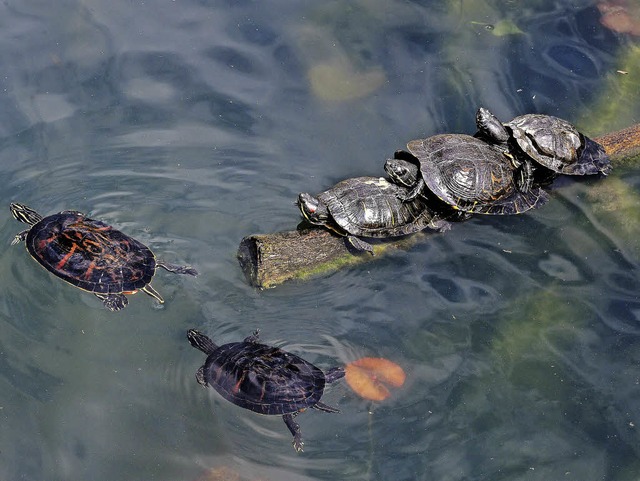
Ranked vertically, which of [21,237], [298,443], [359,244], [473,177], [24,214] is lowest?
[298,443]

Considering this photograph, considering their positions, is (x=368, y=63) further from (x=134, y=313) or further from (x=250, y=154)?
(x=134, y=313)

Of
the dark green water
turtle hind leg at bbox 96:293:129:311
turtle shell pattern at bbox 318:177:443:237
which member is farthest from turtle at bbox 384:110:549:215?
turtle hind leg at bbox 96:293:129:311

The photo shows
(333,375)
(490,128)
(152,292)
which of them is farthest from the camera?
(490,128)

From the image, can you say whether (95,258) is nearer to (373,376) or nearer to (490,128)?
(373,376)

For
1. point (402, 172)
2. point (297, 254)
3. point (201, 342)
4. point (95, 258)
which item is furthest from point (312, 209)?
point (95, 258)

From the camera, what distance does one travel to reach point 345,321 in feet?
18.5

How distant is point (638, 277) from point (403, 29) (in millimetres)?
3751

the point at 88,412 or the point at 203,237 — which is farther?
the point at 203,237

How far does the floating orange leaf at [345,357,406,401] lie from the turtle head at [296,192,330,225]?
1.27 meters

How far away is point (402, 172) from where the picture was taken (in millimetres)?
6141

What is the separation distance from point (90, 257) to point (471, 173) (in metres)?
3.32

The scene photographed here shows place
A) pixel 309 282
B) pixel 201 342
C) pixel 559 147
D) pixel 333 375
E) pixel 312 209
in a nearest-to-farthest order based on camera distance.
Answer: pixel 333 375, pixel 201 342, pixel 309 282, pixel 312 209, pixel 559 147

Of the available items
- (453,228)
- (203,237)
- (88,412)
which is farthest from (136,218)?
(453,228)

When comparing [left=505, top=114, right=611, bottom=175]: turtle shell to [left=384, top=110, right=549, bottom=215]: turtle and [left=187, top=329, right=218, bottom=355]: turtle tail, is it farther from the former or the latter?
[left=187, top=329, right=218, bottom=355]: turtle tail
